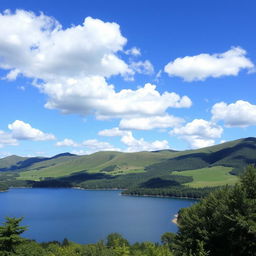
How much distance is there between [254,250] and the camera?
1177 inches

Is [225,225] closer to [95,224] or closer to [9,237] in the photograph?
[9,237]

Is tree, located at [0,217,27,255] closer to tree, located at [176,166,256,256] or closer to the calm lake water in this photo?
tree, located at [176,166,256,256]

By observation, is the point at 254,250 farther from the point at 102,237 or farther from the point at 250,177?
the point at 102,237

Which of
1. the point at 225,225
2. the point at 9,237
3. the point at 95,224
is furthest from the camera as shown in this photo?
the point at 95,224

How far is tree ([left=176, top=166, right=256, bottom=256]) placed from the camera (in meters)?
30.0

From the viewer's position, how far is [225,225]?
31.8 metres

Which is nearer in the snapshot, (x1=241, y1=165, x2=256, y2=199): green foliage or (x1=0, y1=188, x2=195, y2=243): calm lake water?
(x1=241, y1=165, x2=256, y2=199): green foliage

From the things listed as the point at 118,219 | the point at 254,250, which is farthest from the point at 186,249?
the point at 118,219

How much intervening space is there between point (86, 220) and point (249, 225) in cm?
14804

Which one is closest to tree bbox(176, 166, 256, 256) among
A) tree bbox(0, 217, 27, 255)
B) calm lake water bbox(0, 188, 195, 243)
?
tree bbox(0, 217, 27, 255)

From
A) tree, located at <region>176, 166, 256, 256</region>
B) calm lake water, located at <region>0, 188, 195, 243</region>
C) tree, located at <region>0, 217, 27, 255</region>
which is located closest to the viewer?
tree, located at <region>176, 166, 256, 256</region>

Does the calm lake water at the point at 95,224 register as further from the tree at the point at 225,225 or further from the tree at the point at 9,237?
the tree at the point at 9,237

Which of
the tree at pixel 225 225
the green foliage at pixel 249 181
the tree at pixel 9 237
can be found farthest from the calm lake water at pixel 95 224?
the tree at pixel 9 237

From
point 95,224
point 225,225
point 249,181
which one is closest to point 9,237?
point 225,225
